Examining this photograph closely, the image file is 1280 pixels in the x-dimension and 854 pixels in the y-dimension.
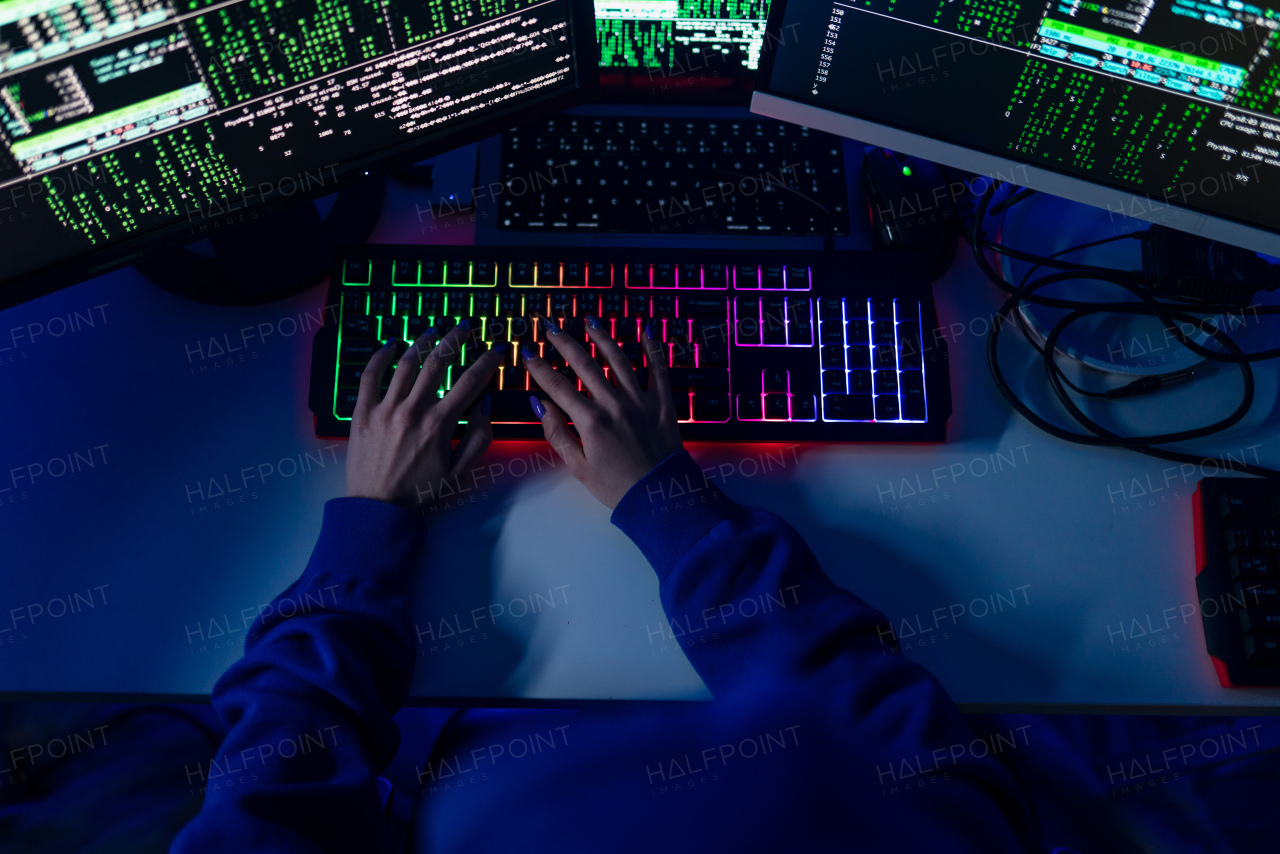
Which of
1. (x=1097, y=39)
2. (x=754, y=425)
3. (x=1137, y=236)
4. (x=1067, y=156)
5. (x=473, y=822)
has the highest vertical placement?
(x=1097, y=39)

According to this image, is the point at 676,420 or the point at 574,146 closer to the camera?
→ the point at 676,420

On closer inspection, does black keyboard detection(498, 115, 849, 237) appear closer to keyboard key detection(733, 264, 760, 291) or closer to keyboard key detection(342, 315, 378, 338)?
keyboard key detection(733, 264, 760, 291)

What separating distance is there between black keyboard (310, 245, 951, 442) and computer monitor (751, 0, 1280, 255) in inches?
6.0

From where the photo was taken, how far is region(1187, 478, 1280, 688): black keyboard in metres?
0.69

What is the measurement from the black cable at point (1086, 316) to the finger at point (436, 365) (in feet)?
1.84

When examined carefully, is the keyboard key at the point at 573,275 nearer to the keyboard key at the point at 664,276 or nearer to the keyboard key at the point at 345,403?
the keyboard key at the point at 664,276

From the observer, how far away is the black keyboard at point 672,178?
34.3 inches

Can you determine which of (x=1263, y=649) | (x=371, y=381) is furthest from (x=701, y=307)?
(x=1263, y=649)

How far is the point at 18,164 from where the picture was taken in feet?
2.03

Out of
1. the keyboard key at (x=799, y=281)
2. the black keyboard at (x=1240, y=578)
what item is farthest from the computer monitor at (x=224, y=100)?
the black keyboard at (x=1240, y=578)

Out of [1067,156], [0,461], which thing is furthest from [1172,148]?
[0,461]

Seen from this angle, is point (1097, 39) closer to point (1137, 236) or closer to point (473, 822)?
point (1137, 236)

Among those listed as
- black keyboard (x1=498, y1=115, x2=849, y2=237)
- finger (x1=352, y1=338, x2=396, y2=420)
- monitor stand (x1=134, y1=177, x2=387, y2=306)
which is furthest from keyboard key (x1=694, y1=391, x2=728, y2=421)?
monitor stand (x1=134, y1=177, x2=387, y2=306)

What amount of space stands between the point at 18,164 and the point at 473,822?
651mm
